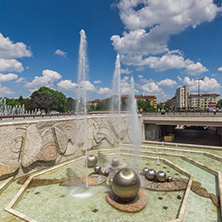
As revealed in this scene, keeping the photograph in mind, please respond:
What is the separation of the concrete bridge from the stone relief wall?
908 centimetres

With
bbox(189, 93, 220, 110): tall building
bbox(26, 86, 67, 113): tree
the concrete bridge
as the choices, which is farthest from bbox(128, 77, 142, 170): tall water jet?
bbox(189, 93, 220, 110): tall building

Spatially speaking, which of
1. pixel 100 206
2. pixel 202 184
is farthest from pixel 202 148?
pixel 100 206

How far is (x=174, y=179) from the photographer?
9570mm

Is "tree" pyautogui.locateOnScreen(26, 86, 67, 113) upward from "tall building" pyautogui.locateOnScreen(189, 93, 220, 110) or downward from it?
downward

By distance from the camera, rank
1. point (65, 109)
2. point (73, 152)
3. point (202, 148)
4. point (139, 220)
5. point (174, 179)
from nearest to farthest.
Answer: point (139, 220), point (174, 179), point (73, 152), point (202, 148), point (65, 109)

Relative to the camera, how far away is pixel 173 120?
2070 centimetres

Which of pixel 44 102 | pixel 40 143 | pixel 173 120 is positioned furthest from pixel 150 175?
pixel 44 102

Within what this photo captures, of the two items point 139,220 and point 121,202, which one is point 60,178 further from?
point 139,220

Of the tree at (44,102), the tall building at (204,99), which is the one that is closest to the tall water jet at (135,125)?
the tree at (44,102)

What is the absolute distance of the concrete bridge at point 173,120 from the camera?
1847 cm

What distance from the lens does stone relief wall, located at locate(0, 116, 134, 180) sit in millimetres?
9758

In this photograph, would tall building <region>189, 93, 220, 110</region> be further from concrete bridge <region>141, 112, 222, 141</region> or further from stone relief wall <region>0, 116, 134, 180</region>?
stone relief wall <region>0, 116, 134, 180</region>

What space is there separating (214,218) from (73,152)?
37.3 ft

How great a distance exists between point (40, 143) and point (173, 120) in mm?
16833
